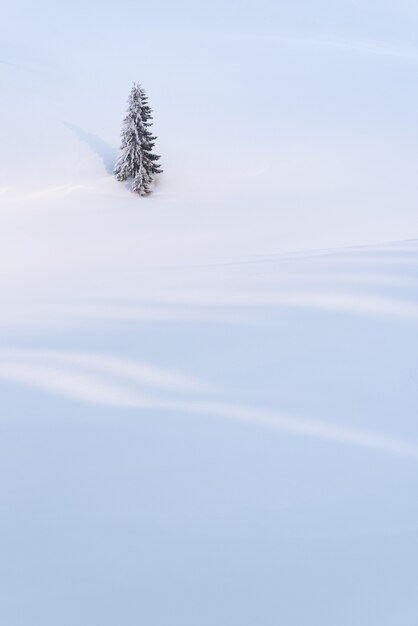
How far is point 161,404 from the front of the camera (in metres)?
2.41

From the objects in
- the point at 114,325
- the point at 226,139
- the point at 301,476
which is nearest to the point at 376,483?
the point at 301,476

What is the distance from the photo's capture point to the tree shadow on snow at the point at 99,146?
1279 cm

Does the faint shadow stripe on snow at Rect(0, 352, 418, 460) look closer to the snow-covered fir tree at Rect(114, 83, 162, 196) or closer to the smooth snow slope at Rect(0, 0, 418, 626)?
the smooth snow slope at Rect(0, 0, 418, 626)

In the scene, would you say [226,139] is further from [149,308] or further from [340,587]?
[340,587]

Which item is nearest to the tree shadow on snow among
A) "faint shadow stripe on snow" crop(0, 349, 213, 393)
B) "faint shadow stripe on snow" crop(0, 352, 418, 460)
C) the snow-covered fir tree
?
the snow-covered fir tree

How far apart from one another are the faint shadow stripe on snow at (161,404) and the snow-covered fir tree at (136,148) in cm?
922

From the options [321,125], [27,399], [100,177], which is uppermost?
[321,125]

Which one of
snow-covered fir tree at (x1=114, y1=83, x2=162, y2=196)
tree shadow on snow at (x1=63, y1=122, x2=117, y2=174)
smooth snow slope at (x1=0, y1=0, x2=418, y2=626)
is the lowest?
smooth snow slope at (x1=0, y1=0, x2=418, y2=626)

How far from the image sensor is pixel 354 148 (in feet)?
47.4

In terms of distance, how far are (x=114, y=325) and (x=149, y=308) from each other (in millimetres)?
345

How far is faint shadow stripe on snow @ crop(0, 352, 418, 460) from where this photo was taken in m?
2.09

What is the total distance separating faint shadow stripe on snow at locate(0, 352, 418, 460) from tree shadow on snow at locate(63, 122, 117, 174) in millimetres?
10414

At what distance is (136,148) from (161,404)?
10205 mm

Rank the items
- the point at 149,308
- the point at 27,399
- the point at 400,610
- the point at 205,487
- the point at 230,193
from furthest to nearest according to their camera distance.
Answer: the point at 230,193 → the point at 149,308 → the point at 27,399 → the point at 205,487 → the point at 400,610
